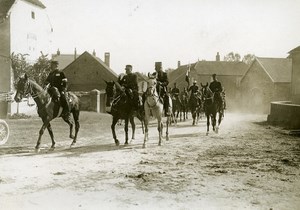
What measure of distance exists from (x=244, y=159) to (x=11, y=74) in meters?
18.2

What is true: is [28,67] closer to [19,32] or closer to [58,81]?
[19,32]

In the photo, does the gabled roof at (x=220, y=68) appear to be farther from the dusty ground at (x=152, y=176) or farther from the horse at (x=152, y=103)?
the dusty ground at (x=152, y=176)

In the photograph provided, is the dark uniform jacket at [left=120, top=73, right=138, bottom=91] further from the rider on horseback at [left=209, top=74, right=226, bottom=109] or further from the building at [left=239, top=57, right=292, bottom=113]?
the building at [left=239, top=57, right=292, bottom=113]

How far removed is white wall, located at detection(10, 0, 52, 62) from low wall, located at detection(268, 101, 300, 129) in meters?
15.1

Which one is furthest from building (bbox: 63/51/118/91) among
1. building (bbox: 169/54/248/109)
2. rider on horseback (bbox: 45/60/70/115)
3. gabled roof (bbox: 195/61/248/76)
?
rider on horseback (bbox: 45/60/70/115)

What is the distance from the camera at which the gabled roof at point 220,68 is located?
67.9 meters

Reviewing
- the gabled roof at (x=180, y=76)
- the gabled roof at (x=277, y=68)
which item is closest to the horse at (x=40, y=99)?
the gabled roof at (x=277, y=68)

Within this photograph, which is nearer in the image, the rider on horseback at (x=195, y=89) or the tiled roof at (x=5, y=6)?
the rider on horseback at (x=195, y=89)

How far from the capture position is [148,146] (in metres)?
11.8

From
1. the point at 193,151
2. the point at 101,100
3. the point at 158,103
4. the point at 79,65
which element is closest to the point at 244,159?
the point at 193,151

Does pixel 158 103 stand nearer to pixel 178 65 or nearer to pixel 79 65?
pixel 79 65

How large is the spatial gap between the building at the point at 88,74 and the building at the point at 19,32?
18.8 metres

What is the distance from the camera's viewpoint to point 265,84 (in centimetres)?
4500

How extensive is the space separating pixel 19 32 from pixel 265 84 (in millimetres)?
32206
